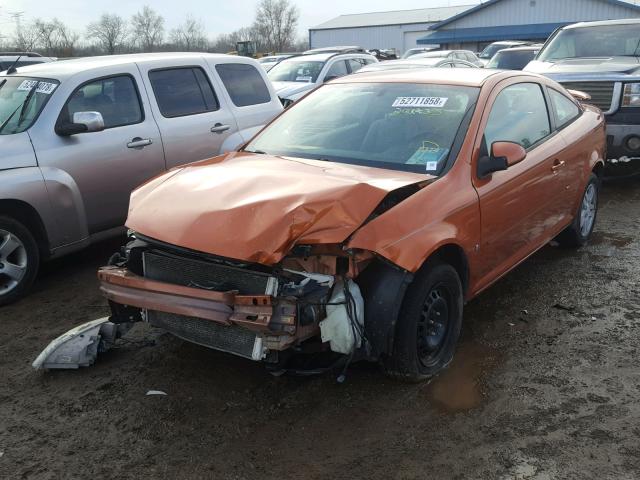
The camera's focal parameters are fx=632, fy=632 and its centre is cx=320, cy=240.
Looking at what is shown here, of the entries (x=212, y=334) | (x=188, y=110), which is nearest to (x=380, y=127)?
(x=212, y=334)

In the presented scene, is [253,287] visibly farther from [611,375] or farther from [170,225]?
[611,375]

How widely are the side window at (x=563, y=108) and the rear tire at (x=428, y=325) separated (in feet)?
7.66

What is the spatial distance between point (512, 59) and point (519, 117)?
1127 cm

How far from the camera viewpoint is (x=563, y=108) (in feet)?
18.2

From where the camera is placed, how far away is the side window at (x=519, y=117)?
4.34 metres

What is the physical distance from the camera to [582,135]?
5.55m

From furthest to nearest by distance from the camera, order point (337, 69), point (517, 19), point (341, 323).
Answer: point (517, 19), point (337, 69), point (341, 323)

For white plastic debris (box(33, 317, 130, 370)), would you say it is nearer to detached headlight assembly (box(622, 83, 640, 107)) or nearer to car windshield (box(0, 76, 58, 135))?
car windshield (box(0, 76, 58, 135))

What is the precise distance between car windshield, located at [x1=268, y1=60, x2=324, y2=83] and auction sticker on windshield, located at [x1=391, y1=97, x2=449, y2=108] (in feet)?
30.0

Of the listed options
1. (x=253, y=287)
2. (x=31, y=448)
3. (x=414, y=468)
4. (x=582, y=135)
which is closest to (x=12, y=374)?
(x=31, y=448)

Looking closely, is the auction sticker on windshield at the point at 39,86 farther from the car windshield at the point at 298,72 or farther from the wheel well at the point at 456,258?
the car windshield at the point at 298,72

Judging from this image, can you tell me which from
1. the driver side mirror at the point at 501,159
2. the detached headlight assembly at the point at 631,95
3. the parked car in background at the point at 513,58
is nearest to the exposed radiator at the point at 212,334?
the driver side mirror at the point at 501,159

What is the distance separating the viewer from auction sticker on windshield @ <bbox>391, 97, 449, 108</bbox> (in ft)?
14.0

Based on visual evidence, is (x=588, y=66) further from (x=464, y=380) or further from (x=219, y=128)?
(x=464, y=380)
